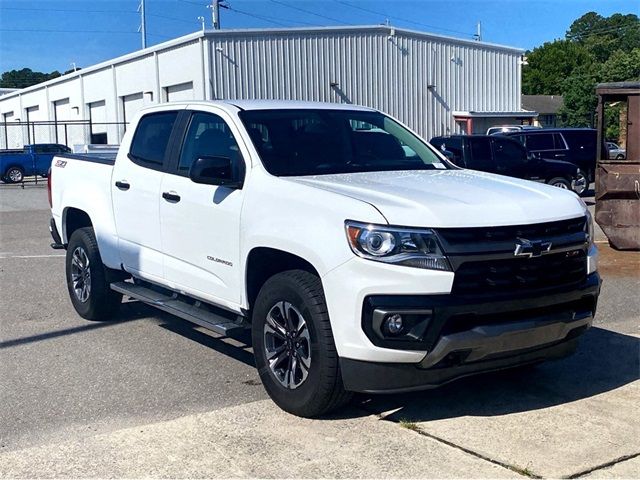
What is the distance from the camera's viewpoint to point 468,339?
4.41 meters

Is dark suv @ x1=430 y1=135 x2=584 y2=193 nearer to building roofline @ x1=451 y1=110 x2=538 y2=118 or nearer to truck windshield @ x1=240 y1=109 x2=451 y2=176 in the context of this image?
truck windshield @ x1=240 y1=109 x2=451 y2=176

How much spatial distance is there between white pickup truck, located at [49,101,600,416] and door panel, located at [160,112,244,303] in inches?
0.6

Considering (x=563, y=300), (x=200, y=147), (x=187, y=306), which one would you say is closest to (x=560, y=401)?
(x=563, y=300)

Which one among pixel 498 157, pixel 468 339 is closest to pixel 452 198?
pixel 468 339

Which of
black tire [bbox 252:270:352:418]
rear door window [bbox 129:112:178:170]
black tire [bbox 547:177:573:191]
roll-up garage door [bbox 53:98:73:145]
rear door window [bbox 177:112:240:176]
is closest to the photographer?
black tire [bbox 252:270:352:418]

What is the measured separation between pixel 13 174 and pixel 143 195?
1063 inches

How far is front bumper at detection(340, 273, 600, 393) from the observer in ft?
14.4

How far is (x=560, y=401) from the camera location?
530 cm

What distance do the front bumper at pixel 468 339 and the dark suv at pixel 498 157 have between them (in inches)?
546

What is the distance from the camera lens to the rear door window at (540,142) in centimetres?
2214

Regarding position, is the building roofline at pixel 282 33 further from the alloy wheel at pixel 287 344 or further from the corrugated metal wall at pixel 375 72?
the alloy wheel at pixel 287 344

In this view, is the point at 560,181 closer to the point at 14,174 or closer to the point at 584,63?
the point at 14,174

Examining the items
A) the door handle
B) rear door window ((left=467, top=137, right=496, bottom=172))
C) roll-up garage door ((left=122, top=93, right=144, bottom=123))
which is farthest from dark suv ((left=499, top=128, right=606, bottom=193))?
roll-up garage door ((left=122, top=93, right=144, bottom=123))

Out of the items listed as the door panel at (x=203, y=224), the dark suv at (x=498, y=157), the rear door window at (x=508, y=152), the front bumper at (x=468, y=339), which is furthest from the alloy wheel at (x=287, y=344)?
the rear door window at (x=508, y=152)
